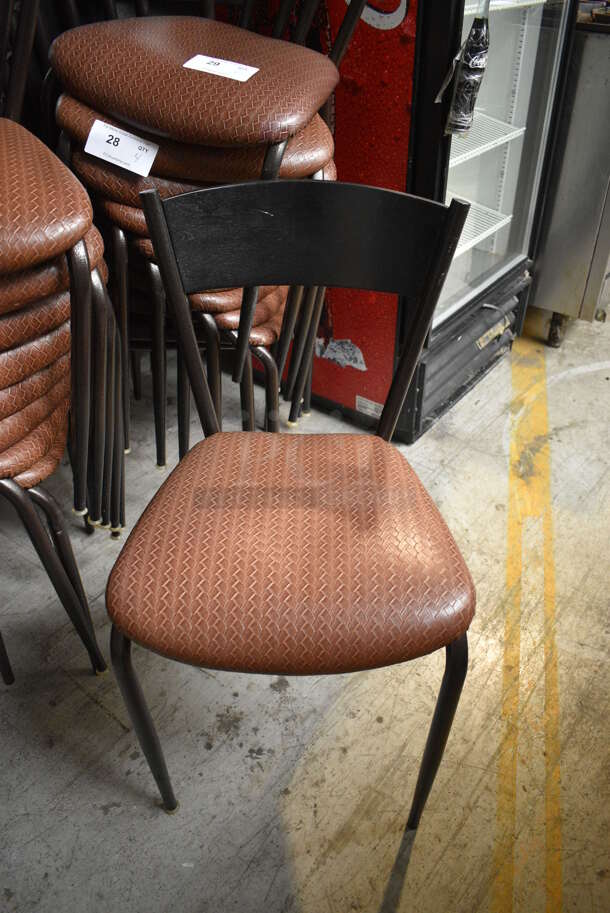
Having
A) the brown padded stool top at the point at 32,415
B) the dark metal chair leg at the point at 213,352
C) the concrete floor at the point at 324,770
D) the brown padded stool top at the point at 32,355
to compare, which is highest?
the brown padded stool top at the point at 32,355

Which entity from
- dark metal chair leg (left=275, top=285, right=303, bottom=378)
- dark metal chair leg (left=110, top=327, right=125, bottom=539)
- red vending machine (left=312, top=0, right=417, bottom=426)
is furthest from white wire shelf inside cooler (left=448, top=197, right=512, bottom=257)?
dark metal chair leg (left=110, top=327, right=125, bottom=539)

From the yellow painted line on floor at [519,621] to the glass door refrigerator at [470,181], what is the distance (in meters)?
0.17

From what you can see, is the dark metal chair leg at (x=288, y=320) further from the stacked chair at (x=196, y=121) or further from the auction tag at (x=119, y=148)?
the auction tag at (x=119, y=148)

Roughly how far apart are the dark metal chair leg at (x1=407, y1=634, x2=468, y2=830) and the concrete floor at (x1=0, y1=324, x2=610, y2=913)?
0.08 metres

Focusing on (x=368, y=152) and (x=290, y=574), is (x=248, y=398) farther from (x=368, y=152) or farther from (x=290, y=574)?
(x=290, y=574)

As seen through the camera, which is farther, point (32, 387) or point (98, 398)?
point (98, 398)

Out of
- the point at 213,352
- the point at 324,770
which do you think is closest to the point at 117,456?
the point at 213,352

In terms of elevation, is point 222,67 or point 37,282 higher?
point 222,67

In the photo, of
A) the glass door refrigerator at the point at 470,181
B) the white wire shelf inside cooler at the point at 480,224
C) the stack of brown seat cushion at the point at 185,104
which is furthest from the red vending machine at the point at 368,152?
the white wire shelf inside cooler at the point at 480,224

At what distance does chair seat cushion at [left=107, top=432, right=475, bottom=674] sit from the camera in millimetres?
1008

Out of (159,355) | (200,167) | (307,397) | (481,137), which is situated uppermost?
(200,167)

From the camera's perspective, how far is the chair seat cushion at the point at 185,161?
1404mm

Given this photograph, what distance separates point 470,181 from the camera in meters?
2.42

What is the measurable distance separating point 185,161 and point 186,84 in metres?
0.14
